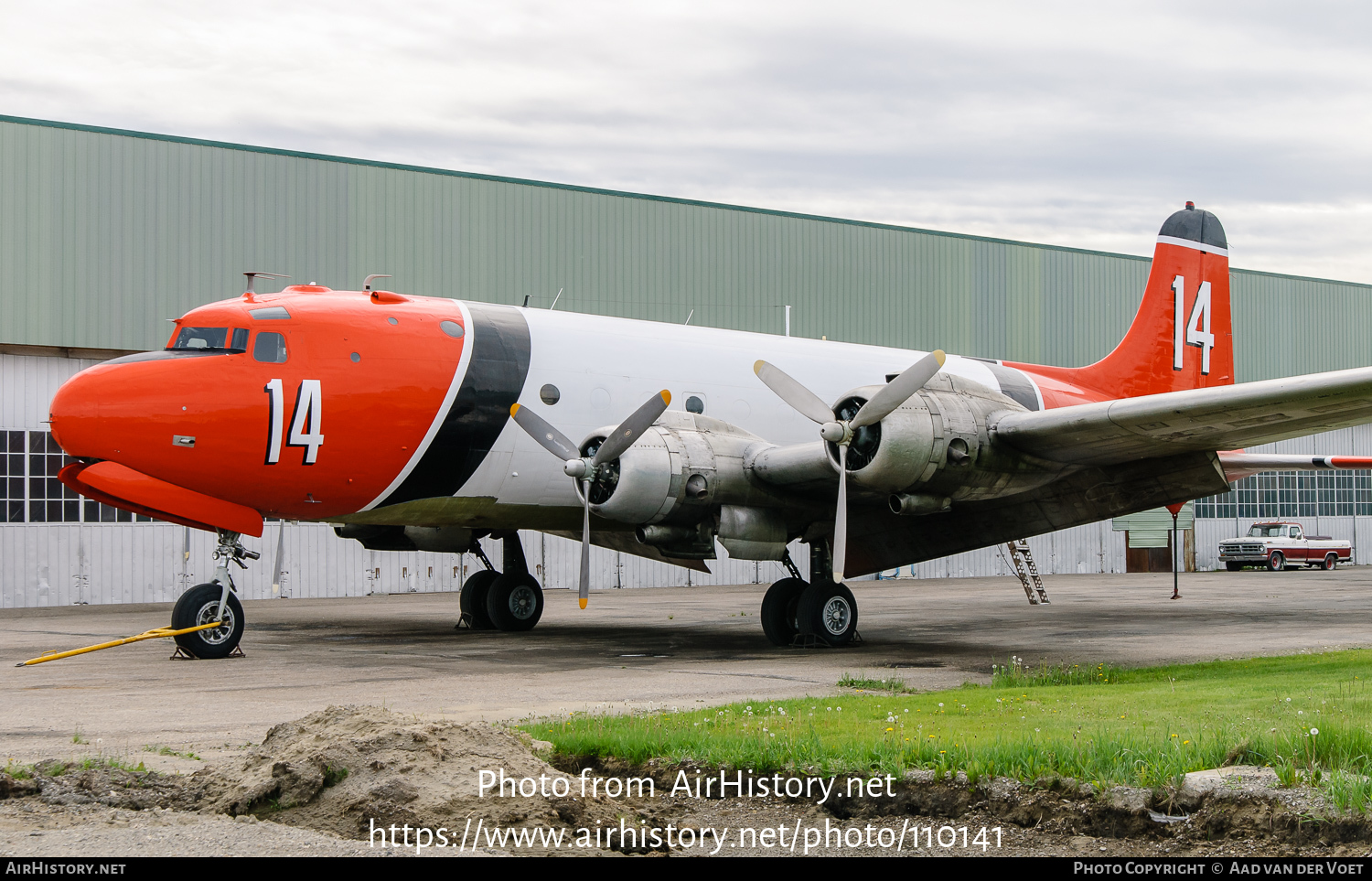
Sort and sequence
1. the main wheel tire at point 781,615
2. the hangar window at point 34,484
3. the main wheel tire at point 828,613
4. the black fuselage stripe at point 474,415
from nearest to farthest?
1. the black fuselage stripe at point 474,415
2. the main wheel tire at point 828,613
3. the main wheel tire at point 781,615
4. the hangar window at point 34,484

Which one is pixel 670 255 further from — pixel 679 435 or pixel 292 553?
pixel 679 435

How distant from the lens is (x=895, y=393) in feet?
44.1

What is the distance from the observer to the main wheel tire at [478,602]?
18.4 metres

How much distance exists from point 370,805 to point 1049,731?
3.98 m

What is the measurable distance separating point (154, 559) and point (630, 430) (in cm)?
1645

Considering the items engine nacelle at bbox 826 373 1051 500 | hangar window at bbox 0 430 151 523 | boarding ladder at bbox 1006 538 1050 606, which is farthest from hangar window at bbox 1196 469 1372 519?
hangar window at bbox 0 430 151 523

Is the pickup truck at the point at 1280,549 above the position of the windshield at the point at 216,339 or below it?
below

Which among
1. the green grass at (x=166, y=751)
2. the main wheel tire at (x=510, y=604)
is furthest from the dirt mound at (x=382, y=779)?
the main wheel tire at (x=510, y=604)

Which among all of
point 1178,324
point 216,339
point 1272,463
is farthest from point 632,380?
point 1272,463

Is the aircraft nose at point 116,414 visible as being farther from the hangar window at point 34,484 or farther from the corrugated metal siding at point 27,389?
the corrugated metal siding at point 27,389

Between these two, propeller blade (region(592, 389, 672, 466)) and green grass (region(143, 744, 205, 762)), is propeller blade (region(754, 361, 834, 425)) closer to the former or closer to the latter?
propeller blade (region(592, 389, 672, 466))

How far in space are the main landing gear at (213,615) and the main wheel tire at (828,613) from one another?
6491 millimetres

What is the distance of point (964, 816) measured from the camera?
20.2 feet

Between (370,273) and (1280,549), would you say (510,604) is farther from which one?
(1280,549)
